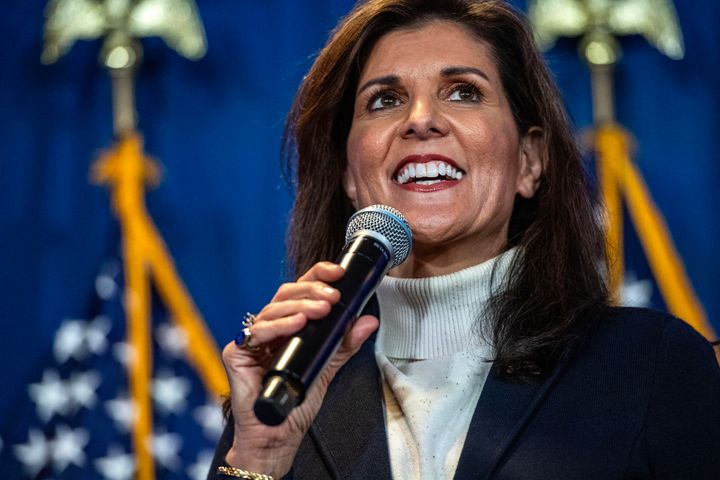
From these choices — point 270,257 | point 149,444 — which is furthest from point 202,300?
point 149,444

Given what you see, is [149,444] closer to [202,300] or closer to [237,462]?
[202,300]

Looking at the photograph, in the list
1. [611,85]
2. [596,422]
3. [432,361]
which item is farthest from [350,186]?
[611,85]

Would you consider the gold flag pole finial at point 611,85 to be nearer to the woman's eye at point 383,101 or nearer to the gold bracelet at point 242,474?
the woman's eye at point 383,101

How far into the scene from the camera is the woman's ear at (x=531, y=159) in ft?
6.31

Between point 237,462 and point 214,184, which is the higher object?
point 214,184

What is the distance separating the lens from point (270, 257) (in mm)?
3322

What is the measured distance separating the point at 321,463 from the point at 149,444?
5.19 ft

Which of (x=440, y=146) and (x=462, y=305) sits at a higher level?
(x=440, y=146)

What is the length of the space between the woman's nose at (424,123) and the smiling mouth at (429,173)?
0.15 feet

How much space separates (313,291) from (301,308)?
0.03m

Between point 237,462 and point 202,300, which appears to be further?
point 202,300

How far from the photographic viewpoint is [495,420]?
1.54m

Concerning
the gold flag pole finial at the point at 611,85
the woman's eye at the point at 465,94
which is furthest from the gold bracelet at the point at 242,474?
the gold flag pole finial at the point at 611,85

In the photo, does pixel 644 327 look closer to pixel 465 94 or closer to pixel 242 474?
pixel 465 94
